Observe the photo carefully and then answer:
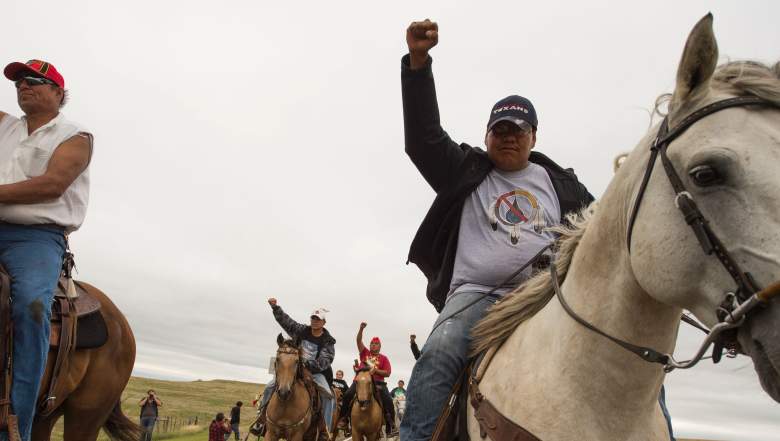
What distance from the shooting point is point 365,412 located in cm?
1833

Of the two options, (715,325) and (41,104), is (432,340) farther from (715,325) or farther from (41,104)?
(41,104)

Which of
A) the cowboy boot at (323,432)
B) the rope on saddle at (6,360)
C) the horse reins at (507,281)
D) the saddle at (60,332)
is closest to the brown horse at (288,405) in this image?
the cowboy boot at (323,432)

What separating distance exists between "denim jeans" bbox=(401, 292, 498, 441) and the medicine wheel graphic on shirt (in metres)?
0.57

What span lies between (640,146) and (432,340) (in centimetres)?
159

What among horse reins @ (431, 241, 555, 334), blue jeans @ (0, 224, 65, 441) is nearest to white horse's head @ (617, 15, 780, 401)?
→ horse reins @ (431, 241, 555, 334)

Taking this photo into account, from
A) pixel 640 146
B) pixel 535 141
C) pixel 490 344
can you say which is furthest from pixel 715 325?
pixel 535 141

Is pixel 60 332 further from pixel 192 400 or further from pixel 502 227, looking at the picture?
pixel 192 400

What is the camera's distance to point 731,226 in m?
1.85

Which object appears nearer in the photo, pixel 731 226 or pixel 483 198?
pixel 731 226

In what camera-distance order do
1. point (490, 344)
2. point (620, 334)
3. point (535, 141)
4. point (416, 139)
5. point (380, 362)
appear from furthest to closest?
point (380, 362) → point (535, 141) → point (416, 139) → point (490, 344) → point (620, 334)

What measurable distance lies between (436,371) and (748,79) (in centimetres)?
209

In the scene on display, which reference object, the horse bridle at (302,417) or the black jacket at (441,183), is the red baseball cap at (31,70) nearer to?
the black jacket at (441,183)

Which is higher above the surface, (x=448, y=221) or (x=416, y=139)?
(x=416, y=139)

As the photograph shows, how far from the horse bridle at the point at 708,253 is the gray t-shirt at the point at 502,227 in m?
1.20
